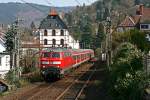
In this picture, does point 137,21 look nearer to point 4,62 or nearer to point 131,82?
point 4,62

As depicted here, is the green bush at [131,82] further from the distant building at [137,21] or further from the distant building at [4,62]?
the distant building at [137,21]

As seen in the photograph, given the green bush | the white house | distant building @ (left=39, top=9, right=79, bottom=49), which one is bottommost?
the green bush

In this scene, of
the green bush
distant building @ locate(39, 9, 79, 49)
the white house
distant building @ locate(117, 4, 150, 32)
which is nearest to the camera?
the green bush

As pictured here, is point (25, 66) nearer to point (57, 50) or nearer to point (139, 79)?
point (57, 50)

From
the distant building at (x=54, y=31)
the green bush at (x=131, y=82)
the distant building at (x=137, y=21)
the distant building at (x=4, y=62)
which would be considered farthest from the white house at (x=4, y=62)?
the distant building at (x=54, y=31)

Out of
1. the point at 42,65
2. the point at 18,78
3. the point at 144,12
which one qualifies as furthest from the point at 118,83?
the point at 144,12

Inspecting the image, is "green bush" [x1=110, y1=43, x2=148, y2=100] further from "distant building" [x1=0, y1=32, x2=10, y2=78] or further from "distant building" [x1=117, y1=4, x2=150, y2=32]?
"distant building" [x1=117, y1=4, x2=150, y2=32]

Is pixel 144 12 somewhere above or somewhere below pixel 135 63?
above

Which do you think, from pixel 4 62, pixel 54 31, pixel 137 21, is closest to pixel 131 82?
pixel 4 62

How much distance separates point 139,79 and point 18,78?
54.9 feet

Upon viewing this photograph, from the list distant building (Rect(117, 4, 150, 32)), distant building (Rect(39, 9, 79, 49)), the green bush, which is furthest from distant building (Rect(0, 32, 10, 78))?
distant building (Rect(39, 9, 79, 49))

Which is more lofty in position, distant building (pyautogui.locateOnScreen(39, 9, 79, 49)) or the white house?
distant building (pyautogui.locateOnScreen(39, 9, 79, 49))

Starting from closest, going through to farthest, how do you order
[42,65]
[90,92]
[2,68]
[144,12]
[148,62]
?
[148,62], [90,92], [42,65], [2,68], [144,12]

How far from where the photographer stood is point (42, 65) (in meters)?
36.5
